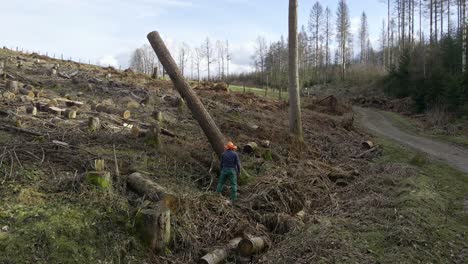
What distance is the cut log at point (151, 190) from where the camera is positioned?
7.45 metres

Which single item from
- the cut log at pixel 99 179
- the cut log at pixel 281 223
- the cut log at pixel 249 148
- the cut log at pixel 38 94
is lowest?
the cut log at pixel 281 223

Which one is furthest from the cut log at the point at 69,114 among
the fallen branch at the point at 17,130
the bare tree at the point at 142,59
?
the bare tree at the point at 142,59

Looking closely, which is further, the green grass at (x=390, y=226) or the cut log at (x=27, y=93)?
the cut log at (x=27, y=93)

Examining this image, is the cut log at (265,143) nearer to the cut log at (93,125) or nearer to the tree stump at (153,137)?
the tree stump at (153,137)

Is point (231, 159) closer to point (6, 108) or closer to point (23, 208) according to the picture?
point (23, 208)

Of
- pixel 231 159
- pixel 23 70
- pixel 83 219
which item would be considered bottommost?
pixel 83 219

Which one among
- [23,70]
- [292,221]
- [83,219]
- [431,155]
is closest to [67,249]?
[83,219]

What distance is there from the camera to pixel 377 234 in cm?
743

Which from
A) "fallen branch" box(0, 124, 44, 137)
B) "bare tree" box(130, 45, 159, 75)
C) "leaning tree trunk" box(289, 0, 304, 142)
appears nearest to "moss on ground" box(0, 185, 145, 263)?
"fallen branch" box(0, 124, 44, 137)

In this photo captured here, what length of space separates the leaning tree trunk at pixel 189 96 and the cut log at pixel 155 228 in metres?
4.34

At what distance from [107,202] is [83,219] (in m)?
0.60

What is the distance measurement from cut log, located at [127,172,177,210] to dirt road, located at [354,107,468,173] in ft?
33.8

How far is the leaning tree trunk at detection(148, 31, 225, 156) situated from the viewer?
11070mm

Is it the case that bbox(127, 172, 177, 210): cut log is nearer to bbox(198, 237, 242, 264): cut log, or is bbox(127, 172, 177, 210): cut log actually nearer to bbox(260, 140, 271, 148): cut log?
bbox(198, 237, 242, 264): cut log
